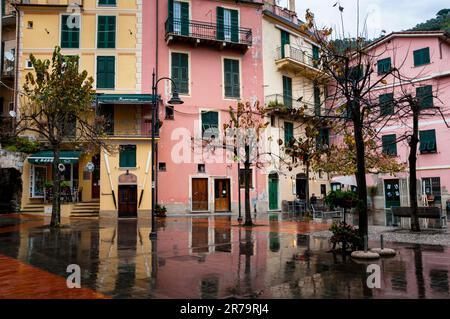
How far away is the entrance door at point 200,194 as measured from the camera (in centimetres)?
2683

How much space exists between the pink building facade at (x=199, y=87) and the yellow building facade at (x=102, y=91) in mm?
1254

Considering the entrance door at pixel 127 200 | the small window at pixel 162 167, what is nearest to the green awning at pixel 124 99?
the small window at pixel 162 167

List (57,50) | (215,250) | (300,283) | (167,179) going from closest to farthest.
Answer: (300,283)
(215,250)
(57,50)
(167,179)

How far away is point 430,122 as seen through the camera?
29656 mm

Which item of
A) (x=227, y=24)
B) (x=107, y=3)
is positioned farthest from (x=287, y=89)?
(x=107, y=3)

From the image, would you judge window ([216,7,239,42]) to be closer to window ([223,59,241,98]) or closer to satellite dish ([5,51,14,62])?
window ([223,59,241,98])

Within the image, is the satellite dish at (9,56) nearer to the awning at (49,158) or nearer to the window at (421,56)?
the awning at (49,158)

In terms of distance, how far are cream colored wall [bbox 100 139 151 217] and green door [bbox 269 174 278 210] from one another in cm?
944

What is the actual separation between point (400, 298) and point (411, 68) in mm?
28675

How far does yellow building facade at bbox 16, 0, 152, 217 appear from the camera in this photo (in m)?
24.6

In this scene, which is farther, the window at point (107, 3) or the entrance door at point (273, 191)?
the entrance door at point (273, 191)

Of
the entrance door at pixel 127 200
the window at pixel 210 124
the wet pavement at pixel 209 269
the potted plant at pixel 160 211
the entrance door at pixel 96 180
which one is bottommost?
the wet pavement at pixel 209 269
